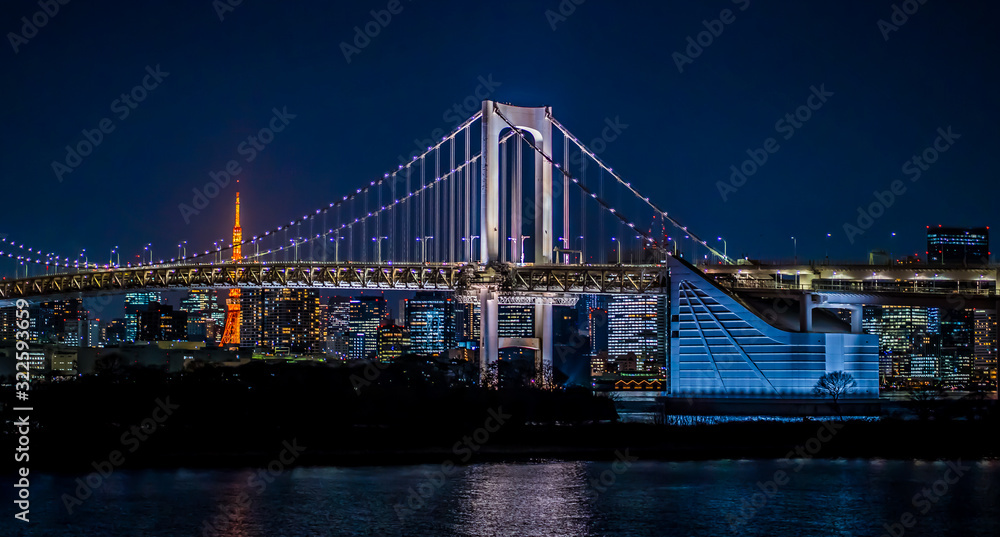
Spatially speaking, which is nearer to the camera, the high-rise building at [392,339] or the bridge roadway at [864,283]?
the bridge roadway at [864,283]

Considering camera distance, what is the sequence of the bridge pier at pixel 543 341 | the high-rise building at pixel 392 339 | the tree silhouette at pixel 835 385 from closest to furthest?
the tree silhouette at pixel 835 385
the bridge pier at pixel 543 341
the high-rise building at pixel 392 339

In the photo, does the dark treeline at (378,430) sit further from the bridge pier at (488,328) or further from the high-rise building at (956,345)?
the high-rise building at (956,345)

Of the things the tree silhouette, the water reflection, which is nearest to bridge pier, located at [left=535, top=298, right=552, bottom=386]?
the tree silhouette

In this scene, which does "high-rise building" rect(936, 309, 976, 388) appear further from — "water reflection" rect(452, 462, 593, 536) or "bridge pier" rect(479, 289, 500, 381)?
"water reflection" rect(452, 462, 593, 536)

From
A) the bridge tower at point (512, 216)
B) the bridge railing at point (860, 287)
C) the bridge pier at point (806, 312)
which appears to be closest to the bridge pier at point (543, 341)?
the bridge tower at point (512, 216)

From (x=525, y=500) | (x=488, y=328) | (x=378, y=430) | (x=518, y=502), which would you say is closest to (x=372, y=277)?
(x=488, y=328)

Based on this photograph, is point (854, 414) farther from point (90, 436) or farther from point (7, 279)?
point (7, 279)
